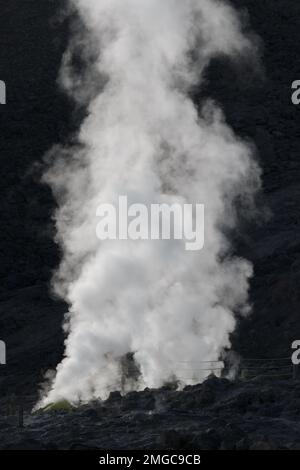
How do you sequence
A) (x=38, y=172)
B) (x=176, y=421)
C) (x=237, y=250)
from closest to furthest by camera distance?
(x=176, y=421) → (x=237, y=250) → (x=38, y=172)

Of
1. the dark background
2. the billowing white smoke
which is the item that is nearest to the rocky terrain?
the billowing white smoke

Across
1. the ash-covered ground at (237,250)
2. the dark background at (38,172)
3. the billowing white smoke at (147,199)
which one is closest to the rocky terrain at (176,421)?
the ash-covered ground at (237,250)

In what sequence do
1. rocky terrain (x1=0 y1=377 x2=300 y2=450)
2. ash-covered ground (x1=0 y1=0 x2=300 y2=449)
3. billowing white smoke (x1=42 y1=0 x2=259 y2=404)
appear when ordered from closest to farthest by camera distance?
1. rocky terrain (x1=0 y1=377 x2=300 y2=450)
2. ash-covered ground (x1=0 y1=0 x2=300 y2=449)
3. billowing white smoke (x1=42 y1=0 x2=259 y2=404)

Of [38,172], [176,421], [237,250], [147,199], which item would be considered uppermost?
[38,172]

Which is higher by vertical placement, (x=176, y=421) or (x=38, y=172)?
(x=38, y=172)

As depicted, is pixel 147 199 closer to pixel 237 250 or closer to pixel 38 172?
pixel 237 250

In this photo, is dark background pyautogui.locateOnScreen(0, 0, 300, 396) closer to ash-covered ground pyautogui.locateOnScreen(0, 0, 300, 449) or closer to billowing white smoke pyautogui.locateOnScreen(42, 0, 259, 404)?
ash-covered ground pyautogui.locateOnScreen(0, 0, 300, 449)

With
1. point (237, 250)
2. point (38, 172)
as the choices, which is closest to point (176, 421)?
point (237, 250)

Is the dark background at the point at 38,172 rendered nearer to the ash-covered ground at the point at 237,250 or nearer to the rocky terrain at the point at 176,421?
the ash-covered ground at the point at 237,250
